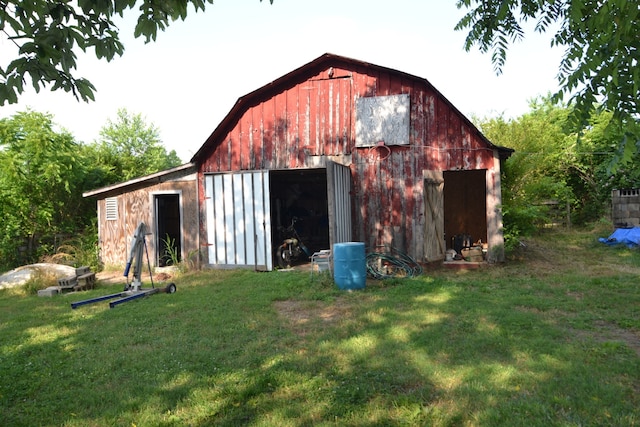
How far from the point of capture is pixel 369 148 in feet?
36.0

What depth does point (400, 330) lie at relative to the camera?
19.1ft

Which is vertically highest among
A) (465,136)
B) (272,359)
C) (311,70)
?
(311,70)

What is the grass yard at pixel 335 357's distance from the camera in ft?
12.0

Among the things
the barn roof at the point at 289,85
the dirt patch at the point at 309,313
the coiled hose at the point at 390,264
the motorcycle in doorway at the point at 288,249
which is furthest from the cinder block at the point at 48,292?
the coiled hose at the point at 390,264

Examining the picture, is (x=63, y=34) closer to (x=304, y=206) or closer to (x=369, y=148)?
(x=369, y=148)

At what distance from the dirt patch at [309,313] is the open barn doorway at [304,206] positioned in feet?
22.9

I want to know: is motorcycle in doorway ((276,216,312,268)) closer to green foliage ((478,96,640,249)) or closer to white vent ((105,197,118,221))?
white vent ((105,197,118,221))

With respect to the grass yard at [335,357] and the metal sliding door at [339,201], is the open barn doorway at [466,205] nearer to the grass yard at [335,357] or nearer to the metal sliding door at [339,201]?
the metal sliding door at [339,201]

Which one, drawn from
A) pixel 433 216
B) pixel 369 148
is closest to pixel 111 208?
pixel 369 148

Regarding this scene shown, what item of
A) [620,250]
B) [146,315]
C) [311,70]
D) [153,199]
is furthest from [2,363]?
[620,250]

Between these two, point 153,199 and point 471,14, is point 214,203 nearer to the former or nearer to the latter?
point 153,199

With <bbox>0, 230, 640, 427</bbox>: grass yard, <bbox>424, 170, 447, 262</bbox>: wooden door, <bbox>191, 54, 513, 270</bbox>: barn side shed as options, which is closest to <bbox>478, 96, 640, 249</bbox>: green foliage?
<bbox>424, 170, 447, 262</bbox>: wooden door

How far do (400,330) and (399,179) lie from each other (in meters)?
5.55

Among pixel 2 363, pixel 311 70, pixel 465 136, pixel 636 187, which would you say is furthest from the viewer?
pixel 636 187
